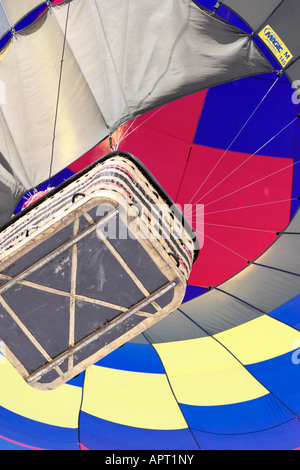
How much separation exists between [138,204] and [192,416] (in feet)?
8.30

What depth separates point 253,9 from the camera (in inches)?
137

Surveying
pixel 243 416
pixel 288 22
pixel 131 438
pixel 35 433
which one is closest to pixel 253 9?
pixel 288 22

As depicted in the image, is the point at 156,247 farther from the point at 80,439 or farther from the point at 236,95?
the point at 80,439

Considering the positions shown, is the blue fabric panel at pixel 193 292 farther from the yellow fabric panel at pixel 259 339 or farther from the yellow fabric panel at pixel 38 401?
the yellow fabric panel at pixel 38 401

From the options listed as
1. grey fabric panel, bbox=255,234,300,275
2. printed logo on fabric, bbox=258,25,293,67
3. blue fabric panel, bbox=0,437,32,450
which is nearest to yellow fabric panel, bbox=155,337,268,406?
grey fabric panel, bbox=255,234,300,275

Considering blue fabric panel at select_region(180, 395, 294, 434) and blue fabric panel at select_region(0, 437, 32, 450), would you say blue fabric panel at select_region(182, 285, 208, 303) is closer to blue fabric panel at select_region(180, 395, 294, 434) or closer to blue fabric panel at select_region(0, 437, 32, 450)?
blue fabric panel at select_region(180, 395, 294, 434)

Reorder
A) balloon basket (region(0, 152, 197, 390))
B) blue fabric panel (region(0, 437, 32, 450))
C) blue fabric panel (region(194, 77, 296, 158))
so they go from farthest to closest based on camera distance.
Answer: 1. blue fabric panel (region(0, 437, 32, 450))
2. blue fabric panel (region(194, 77, 296, 158))
3. balloon basket (region(0, 152, 197, 390))

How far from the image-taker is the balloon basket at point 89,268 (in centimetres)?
244

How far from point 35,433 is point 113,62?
2692mm

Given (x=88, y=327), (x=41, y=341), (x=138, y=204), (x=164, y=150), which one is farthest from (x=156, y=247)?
(x=164, y=150)

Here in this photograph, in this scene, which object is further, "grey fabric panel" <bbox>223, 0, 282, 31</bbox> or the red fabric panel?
the red fabric panel

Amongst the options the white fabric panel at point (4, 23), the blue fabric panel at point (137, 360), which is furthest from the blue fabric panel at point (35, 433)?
the white fabric panel at point (4, 23)

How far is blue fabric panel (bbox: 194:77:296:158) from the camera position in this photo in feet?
13.4

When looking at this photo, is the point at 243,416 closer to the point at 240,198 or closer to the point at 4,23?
the point at 240,198
